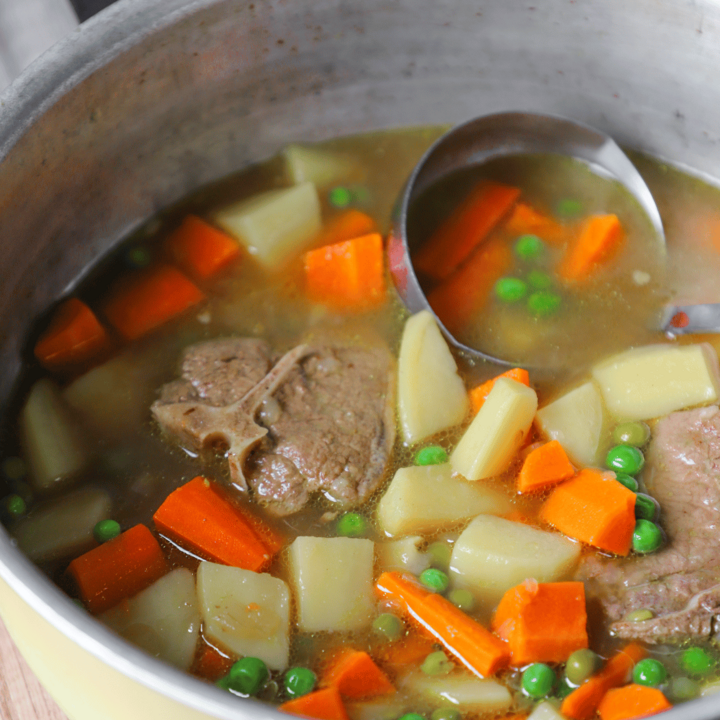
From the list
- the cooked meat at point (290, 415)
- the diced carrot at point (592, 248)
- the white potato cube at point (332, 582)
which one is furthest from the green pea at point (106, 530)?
the diced carrot at point (592, 248)

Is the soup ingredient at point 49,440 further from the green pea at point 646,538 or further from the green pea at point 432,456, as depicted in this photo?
the green pea at point 646,538

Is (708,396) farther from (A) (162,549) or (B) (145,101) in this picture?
(B) (145,101)

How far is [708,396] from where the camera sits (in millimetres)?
2453

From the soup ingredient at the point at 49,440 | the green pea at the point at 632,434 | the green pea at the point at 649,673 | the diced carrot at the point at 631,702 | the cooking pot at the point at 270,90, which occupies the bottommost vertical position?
the green pea at the point at 649,673

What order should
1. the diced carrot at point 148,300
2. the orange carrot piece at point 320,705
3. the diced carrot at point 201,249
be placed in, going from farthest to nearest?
the diced carrot at point 201,249 → the diced carrot at point 148,300 → the orange carrot piece at point 320,705

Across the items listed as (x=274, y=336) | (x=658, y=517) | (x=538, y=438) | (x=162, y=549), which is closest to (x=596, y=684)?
(x=658, y=517)

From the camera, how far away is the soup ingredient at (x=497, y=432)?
2.26 m

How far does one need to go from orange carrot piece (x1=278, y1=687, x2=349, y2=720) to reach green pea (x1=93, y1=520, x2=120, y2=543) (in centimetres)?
66

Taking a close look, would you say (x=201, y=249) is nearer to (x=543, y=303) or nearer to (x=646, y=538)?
(x=543, y=303)

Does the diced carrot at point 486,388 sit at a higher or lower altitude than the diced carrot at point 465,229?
lower

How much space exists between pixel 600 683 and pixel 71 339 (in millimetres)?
1820

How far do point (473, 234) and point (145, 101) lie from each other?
3.91 ft

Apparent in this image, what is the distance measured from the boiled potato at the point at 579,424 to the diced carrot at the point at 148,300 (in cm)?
121

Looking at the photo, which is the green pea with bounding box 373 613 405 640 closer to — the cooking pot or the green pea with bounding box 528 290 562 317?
the green pea with bounding box 528 290 562 317
